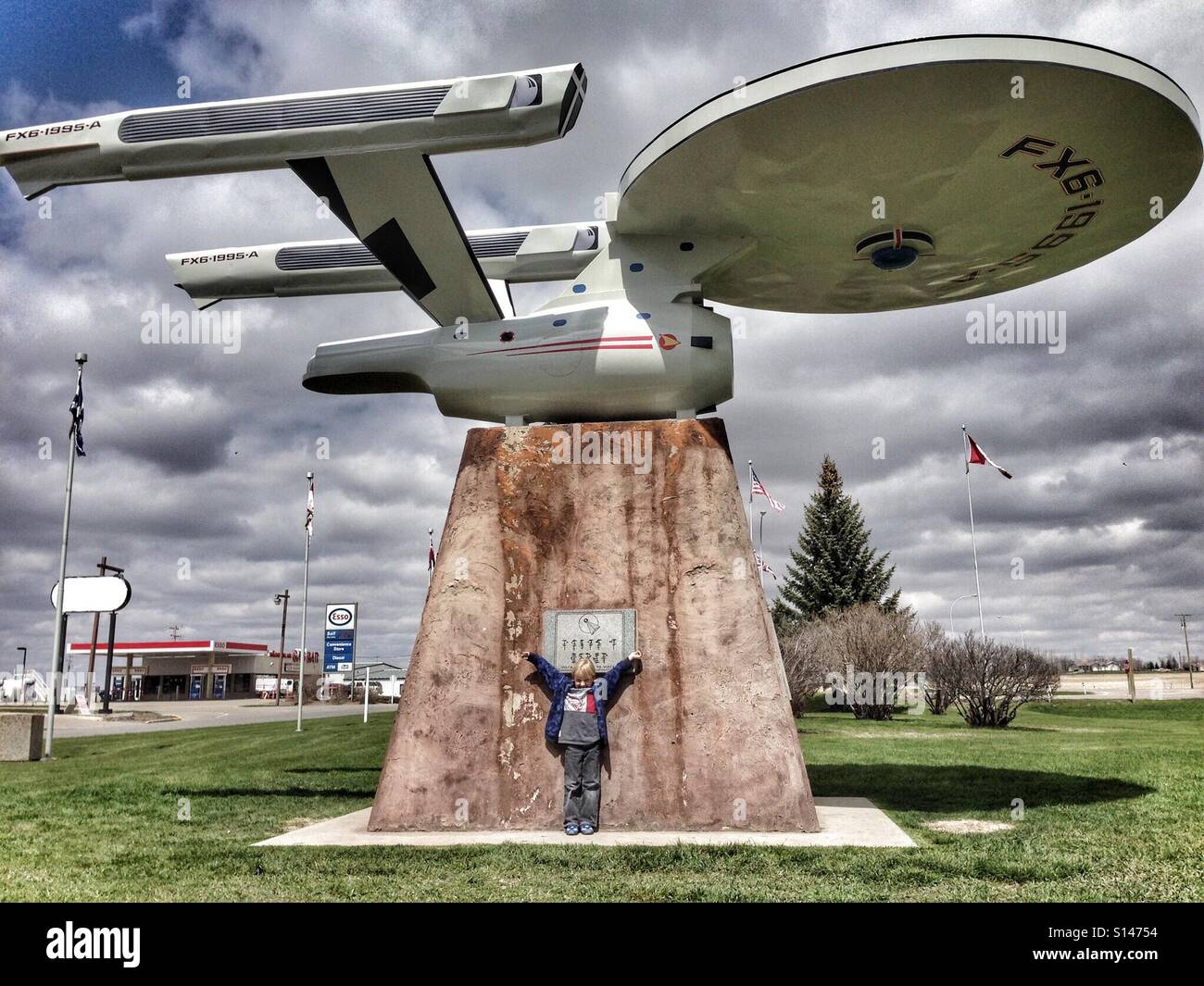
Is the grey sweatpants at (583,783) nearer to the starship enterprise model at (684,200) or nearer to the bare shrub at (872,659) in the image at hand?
the starship enterprise model at (684,200)

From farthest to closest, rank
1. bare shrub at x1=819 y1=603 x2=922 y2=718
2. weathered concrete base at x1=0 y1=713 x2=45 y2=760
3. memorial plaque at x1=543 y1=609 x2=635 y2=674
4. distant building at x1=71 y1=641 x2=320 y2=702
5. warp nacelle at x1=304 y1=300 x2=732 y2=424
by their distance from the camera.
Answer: distant building at x1=71 y1=641 x2=320 y2=702
bare shrub at x1=819 y1=603 x2=922 y2=718
weathered concrete base at x1=0 y1=713 x2=45 y2=760
warp nacelle at x1=304 y1=300 x2=732 y2=424
memorial plaque at x1=543 y1=609 x2=635 y2=674

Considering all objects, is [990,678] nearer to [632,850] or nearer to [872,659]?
[872,659]

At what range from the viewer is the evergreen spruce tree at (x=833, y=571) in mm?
46719

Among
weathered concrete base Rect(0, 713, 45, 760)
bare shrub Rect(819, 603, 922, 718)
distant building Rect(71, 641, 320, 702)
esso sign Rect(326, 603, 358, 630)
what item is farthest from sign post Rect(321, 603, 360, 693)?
distant building Rect(71, 641, 320, 702)

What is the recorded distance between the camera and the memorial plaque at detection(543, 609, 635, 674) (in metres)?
8.73

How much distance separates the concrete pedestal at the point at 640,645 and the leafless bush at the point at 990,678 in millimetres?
22339

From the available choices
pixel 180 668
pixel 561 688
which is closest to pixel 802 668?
pixel 561 688

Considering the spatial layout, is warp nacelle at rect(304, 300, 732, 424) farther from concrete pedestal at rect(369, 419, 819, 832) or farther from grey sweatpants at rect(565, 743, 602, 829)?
grey sweatpants at rect(565, 743, 602, 829)

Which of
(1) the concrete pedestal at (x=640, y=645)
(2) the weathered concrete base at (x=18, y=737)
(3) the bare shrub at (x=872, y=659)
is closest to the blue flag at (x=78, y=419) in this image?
(2) the weathered concrete base at (x=18, y=737)

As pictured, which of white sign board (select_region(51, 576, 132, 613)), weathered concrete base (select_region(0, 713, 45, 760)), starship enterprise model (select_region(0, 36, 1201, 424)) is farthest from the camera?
white sign board (select_region(51, 576, 132, 613))

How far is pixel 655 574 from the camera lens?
352 inches

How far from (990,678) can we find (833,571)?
63.6 feet

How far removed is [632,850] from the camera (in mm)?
7105
